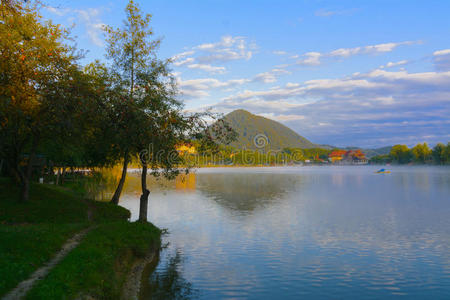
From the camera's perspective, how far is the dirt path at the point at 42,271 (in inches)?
494

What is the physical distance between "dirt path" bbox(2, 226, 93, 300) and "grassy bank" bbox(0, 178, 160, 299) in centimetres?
25

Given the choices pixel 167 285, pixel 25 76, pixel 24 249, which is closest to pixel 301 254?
pixel 167 285

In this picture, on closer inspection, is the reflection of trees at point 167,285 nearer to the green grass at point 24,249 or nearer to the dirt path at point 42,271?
the dirt path at point 42,271

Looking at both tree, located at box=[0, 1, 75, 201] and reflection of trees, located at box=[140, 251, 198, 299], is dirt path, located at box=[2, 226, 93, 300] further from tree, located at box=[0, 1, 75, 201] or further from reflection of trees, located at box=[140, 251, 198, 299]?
tree, located at box=[0, 1, 75, 201]

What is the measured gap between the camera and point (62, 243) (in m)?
19.6

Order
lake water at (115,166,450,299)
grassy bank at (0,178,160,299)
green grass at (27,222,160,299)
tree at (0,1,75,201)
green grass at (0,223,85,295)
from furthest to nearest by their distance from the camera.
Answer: tree at (0,1,75,201), lake water at (115,166,450,299), grassy bank at (0,178,160,299), green grass at (0,223,85,295), green grass at (27,222,160,299)

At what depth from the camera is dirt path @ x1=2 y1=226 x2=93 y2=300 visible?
41.1ft

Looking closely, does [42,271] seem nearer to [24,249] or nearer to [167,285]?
[24,249]

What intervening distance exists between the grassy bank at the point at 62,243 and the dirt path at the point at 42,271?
252 mm

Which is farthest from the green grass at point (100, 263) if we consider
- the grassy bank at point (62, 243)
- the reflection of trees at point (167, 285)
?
the reflection of trees at point (167, 285)

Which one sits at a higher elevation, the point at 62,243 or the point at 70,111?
the point at 70,111

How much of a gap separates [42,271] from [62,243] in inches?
183

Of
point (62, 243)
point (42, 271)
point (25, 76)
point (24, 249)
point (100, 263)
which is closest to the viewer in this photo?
point (42, 271)

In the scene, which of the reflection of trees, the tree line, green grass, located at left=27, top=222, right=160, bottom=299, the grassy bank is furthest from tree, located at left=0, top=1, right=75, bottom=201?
the reflection of trees
